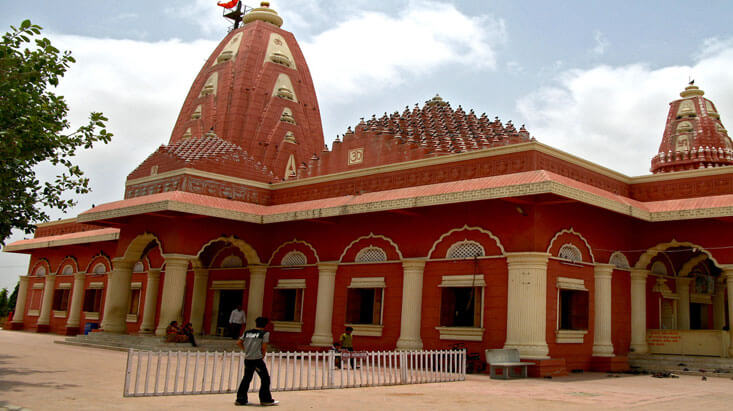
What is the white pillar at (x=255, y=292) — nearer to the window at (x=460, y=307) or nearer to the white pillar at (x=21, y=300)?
the window at (x=460, y=307)

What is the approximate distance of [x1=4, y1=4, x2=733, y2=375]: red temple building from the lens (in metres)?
13.9

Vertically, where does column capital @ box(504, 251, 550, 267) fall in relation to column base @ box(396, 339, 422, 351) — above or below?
above

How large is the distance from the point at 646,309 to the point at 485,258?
473 cm

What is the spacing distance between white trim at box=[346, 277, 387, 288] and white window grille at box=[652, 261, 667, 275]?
6.63 metres

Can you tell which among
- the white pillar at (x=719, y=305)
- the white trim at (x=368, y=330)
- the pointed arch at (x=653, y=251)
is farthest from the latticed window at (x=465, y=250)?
the white pillar at (x=719, y=305)

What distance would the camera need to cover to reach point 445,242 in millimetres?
15094

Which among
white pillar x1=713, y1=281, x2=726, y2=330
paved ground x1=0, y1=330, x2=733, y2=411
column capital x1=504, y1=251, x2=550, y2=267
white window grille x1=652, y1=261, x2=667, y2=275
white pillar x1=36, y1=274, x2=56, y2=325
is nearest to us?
paved ground x1=0, y1=330, x2=733, y2=411

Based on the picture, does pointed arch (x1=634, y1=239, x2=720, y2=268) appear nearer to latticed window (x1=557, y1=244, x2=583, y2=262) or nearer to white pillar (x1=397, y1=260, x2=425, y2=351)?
latticed window (x1=557, y1=244, x2=583, y2=262)

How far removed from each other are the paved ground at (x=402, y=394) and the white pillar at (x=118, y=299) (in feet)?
20.0

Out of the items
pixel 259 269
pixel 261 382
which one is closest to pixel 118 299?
pixel 259 269

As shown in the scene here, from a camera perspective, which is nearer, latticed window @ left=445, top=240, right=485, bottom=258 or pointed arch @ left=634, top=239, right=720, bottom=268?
latticed window @ left=445, top=240, right=485, bottom=258

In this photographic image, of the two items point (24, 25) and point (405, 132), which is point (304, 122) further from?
point (24, 25)

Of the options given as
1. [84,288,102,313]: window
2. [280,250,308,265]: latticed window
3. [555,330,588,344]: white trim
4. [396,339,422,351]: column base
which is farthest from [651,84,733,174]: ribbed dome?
[84,288,102,313]: window

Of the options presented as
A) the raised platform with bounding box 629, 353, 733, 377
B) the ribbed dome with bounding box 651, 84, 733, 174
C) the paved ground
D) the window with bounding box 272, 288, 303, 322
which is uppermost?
the ribbed dome with bounding box 651, 84, 733, 174
